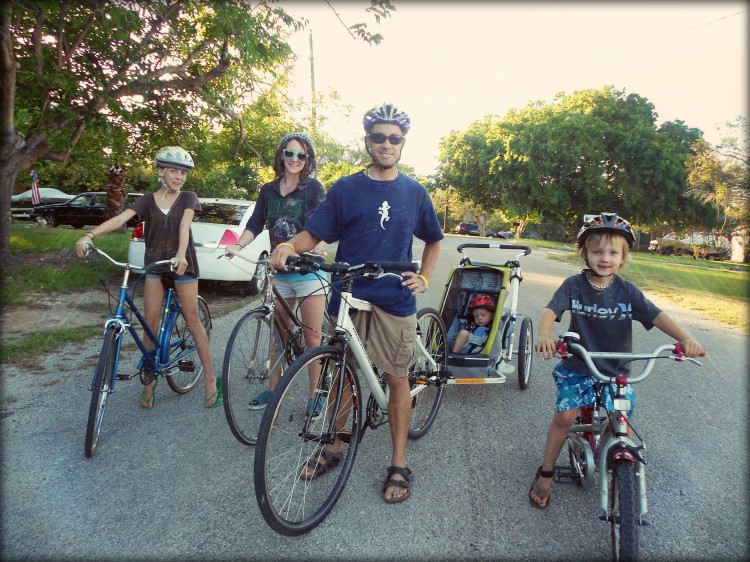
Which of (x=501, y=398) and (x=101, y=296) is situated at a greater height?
(x=101, y=296)

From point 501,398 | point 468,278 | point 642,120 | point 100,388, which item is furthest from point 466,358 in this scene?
point 642,120

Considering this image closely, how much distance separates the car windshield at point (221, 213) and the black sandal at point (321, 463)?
20.4ft

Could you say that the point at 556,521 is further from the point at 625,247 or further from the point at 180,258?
the point at 180,258

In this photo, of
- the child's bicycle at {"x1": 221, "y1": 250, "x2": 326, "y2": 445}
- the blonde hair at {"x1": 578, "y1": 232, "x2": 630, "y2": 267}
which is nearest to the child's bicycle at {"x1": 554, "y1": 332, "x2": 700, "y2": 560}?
the blonde hair at {"x1": 578, "y1": 232, "x2": 630, "y2": 267}

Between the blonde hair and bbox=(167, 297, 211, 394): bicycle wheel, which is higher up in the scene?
the blonde hair

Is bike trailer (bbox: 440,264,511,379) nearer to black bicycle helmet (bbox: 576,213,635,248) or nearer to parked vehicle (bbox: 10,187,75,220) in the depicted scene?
black bicycle helmet (bbox: 576,213,635,248)

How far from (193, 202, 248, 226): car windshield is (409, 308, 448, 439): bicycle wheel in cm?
549

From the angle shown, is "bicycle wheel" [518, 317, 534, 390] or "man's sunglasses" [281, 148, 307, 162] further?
"bicycle wheel" [518, 317, 534, 390]

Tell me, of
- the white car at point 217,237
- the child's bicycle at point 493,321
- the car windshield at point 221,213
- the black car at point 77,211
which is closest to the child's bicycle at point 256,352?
the child's bicycle at point 493,321

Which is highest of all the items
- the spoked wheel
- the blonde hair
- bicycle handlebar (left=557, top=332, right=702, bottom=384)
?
the blonde hair

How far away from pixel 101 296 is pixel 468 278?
6.59m

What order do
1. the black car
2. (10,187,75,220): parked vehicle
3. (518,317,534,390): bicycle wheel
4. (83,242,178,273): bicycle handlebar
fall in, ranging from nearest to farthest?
(83,242,178,273): bicycle handlebar, (518,317,534,390): bicycle wheel, the black car, (10,187,75,220): parked vehicle

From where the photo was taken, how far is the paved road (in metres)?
2.41

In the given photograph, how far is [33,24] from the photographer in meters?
8.16
